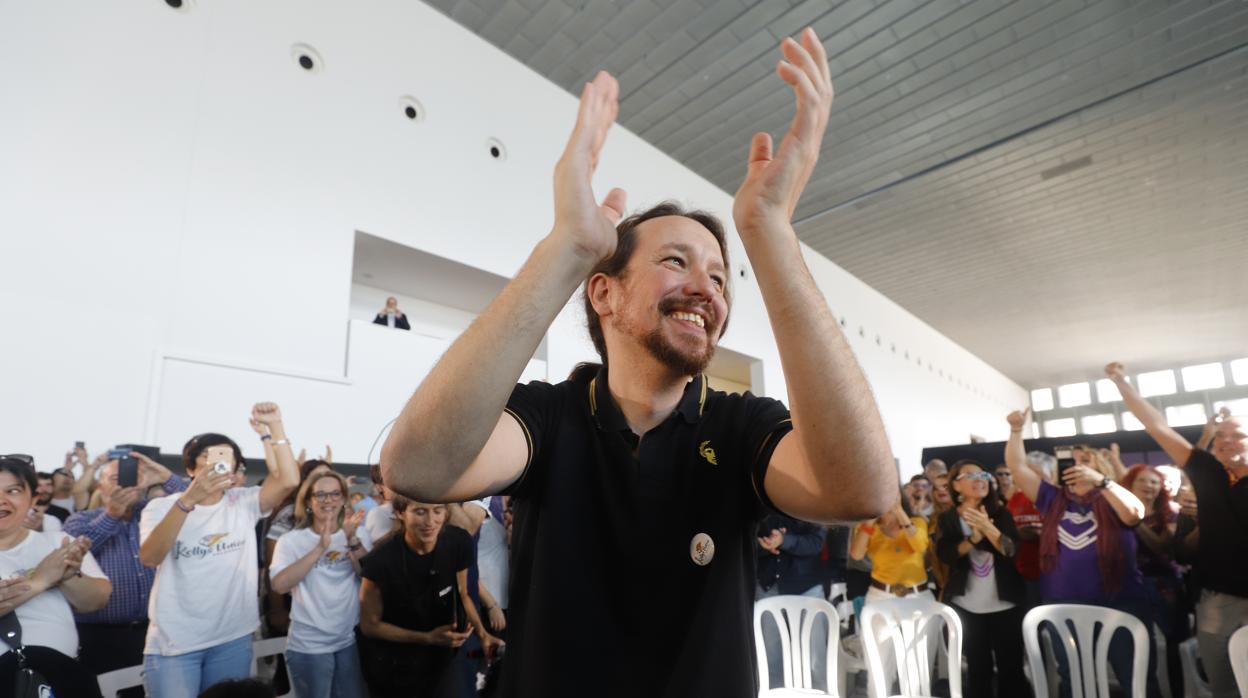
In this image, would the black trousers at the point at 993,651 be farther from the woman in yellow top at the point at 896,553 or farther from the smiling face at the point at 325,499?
the smiling face at the point at 325,499

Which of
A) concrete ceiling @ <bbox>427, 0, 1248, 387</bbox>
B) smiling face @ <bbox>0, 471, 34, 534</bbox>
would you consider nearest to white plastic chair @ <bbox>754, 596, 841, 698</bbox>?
smiling face @ <bbox>0, 471, 34, 534</bbox>

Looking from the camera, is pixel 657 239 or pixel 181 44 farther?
pixel 181 44

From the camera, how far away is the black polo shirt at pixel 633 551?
888 millimetres

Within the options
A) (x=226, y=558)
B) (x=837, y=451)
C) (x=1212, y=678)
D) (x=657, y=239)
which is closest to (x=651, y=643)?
(x=837, y=451)

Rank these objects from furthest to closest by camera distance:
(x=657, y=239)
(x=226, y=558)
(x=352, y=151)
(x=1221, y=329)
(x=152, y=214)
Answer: (x=1221, y=329) → (x=352, y=151) → (x=152, y=214) → (x=226, y=558) → (x=657, y=239)

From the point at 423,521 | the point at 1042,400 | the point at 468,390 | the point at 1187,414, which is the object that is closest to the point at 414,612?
the point at 423,521

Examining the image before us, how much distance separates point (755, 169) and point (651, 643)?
0.70m

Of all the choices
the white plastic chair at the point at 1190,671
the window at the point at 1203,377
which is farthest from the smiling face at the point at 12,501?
the window at the point at 1203,377

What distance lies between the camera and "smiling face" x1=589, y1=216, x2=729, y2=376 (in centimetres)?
101

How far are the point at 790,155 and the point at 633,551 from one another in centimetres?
61

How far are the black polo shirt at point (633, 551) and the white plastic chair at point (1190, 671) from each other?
442 centimetres

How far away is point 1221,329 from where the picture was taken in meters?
15.3

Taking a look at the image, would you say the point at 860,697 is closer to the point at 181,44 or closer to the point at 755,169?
the point at 755,169

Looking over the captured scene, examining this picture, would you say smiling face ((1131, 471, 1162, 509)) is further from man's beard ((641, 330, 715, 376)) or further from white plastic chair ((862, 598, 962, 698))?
man's beard ((641, 330, 715, 376))
